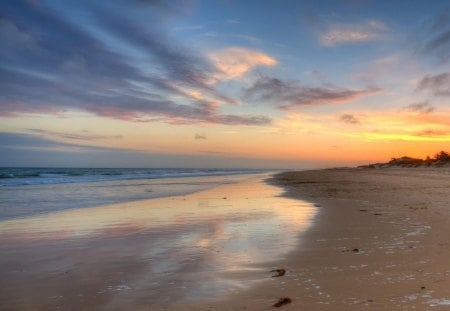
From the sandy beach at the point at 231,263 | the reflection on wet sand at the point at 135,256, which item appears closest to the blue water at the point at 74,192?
the reflection on wet sand at the point at 135,256

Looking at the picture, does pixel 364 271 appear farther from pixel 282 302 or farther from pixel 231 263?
pixel 231 263

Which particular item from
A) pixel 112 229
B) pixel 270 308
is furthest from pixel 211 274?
pixel 112 229

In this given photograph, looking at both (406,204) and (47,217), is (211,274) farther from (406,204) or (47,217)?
(406,204)

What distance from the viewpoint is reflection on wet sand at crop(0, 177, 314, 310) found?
16.3 feet

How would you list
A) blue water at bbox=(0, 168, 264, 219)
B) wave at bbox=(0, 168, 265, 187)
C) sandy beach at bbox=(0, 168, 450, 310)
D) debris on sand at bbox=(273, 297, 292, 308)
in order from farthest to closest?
wave at bbox=(0, 168, 265, 187)
blue water at bbox=(0, 168, 264, 219)
sandy beach at bbox=(0, 168, 450, 310)
debris on sand at bbox=(273, 297, 292, 308)

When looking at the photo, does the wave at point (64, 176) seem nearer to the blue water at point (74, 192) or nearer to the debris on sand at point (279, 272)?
the blue water at point (74, 192)

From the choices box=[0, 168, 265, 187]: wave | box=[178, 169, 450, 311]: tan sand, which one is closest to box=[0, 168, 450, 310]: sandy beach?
box=[178, 169, 450, 311]: tan sand

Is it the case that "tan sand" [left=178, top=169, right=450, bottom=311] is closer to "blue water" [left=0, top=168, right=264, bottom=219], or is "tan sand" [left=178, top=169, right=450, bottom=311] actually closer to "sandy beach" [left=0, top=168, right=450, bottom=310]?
"sandy beach" [left=0, top=168, right=450, bottom=310]

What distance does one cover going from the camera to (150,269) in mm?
6148

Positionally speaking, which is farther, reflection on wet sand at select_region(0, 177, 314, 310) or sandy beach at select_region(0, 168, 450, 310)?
reflection on wet sand at select_region(0, 177, 314, 310)

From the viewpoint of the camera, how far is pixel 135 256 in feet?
23.2

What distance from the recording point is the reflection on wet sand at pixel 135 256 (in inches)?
195

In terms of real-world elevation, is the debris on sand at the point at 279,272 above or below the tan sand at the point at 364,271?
below

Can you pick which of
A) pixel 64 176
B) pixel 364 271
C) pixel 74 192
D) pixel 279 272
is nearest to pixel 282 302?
pixel 279 272
